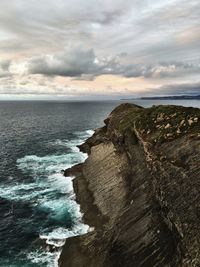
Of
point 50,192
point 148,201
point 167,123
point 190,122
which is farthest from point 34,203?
point 190,122

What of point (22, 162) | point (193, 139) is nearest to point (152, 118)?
point (193, 139)

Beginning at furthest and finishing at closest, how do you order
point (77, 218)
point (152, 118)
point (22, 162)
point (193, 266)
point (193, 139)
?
point (22, 162) → point (152, 118) → point (77, 218) → point (193, 139) → point (193, 266)

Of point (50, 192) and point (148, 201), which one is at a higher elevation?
point (148, 201)

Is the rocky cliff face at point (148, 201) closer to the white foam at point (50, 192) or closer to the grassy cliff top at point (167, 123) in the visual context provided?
the grassy cliff top at point (167, 123)

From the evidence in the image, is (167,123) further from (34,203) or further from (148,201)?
(34,203)

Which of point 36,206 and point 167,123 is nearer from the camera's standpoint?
point 167,123

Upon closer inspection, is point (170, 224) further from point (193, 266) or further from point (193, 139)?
point (193, 139)

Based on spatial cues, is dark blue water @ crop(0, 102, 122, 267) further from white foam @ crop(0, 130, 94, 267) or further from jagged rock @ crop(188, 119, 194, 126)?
jagged rock @ crop(188, 119, 194, 126)

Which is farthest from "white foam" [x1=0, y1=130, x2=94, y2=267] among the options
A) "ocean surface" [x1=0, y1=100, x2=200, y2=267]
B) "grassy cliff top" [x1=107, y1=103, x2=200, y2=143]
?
"grassy cliff top" [x1=107, y1=103, x2=200, y2=143]
